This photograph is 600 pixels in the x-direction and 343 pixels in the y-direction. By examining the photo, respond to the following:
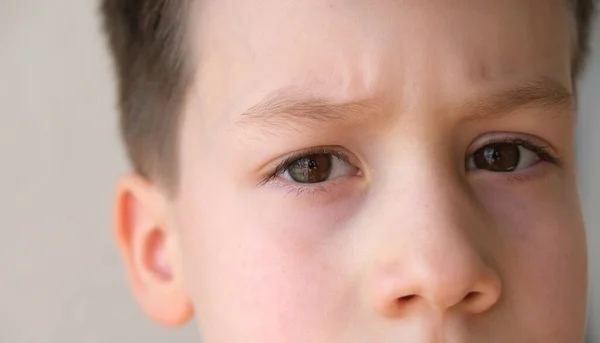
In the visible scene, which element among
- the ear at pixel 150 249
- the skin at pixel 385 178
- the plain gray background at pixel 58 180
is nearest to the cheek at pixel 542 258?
the skin at pixel 385 178

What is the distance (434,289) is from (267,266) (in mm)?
147

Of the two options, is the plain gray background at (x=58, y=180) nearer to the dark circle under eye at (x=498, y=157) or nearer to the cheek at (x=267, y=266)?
the cheek at (x=267, y=266)

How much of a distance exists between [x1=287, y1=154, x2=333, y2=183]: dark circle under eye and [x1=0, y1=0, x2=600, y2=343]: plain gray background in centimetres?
43

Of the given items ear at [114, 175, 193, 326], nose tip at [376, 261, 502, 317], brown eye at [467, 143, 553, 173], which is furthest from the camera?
ear at [114, 175, 193, 326]

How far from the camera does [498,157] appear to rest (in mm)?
689

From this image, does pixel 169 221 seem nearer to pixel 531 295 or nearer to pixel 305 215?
pixel 305 215

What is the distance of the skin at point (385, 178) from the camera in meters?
0.59

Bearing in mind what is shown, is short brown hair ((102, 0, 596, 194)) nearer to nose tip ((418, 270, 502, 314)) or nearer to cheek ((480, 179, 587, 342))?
cheek ((480, 179, 587, 342))

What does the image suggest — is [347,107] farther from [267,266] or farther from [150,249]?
[150,249]

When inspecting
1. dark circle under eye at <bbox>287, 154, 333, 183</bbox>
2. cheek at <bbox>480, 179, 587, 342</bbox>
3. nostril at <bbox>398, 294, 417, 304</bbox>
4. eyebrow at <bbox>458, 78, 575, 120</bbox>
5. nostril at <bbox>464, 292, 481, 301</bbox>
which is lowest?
nostril at <bbox>398, 294, 417, 304</bbox>

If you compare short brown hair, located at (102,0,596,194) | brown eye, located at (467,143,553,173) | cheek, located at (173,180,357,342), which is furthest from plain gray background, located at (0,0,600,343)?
brown eye, located at (467,143,553,173)

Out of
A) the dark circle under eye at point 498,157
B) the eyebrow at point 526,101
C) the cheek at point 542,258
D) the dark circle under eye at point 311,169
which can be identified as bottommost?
the cheek at point 542,258

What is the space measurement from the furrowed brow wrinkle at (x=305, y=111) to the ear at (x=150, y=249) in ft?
0.63

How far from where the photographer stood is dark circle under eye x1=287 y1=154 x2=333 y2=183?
2.17 ft
